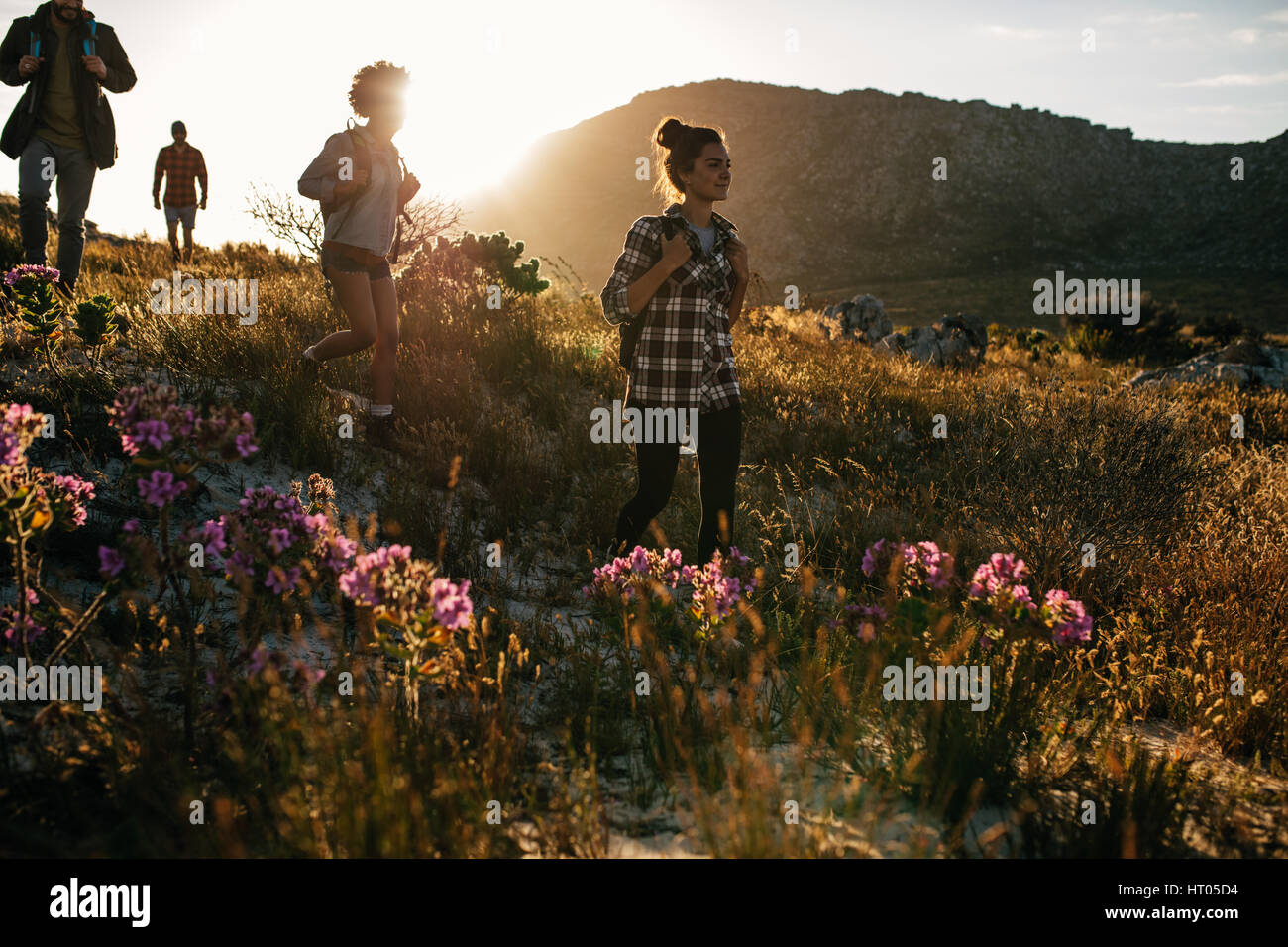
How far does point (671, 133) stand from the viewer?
3592 mm

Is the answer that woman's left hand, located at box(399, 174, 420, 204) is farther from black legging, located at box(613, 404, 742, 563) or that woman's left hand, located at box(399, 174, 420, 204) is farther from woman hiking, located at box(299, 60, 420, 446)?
black legging, located at box(613, 404, 742, 563)

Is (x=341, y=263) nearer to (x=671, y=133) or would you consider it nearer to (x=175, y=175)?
(x=671, y=133)

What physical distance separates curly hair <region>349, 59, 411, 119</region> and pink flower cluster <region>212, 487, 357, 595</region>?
316cm

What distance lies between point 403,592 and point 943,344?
40.7ft

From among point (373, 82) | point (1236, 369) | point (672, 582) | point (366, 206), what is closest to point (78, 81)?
point (373, 82)

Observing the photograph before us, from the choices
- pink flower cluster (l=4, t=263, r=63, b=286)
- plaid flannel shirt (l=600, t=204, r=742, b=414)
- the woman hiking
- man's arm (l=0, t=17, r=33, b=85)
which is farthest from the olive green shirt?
plaid flannel shirt (l=600, t=204, r=742, b=414)

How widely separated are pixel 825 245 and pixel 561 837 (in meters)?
71.3

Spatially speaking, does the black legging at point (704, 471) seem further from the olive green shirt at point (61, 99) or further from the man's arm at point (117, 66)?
the man's arm at point (117, 66)

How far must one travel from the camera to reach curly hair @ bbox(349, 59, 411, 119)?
14.2ft

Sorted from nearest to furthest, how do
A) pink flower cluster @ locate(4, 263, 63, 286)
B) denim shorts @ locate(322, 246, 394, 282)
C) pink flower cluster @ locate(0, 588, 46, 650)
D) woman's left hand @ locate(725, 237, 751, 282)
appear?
pink flower cluster @ locate(0, 588, 46, 650) → woman's left hand @ locate(725, 237, 751, 282) → pink flower cluster @ locate(4, 263, 63, 286) → denim shorts @ locate(322, 246, 394, 282)

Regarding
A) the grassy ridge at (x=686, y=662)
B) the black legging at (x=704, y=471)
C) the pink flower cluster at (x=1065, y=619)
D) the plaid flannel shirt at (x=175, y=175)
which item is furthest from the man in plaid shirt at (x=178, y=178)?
the pink flower cluster at (x=1065, y=619)

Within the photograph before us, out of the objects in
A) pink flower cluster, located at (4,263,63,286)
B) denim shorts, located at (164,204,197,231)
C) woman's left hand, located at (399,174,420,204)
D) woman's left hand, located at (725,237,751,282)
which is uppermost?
denim shorts, located at (164,204,197,231)

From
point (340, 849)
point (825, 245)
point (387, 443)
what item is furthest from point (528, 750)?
point (825, 245)
